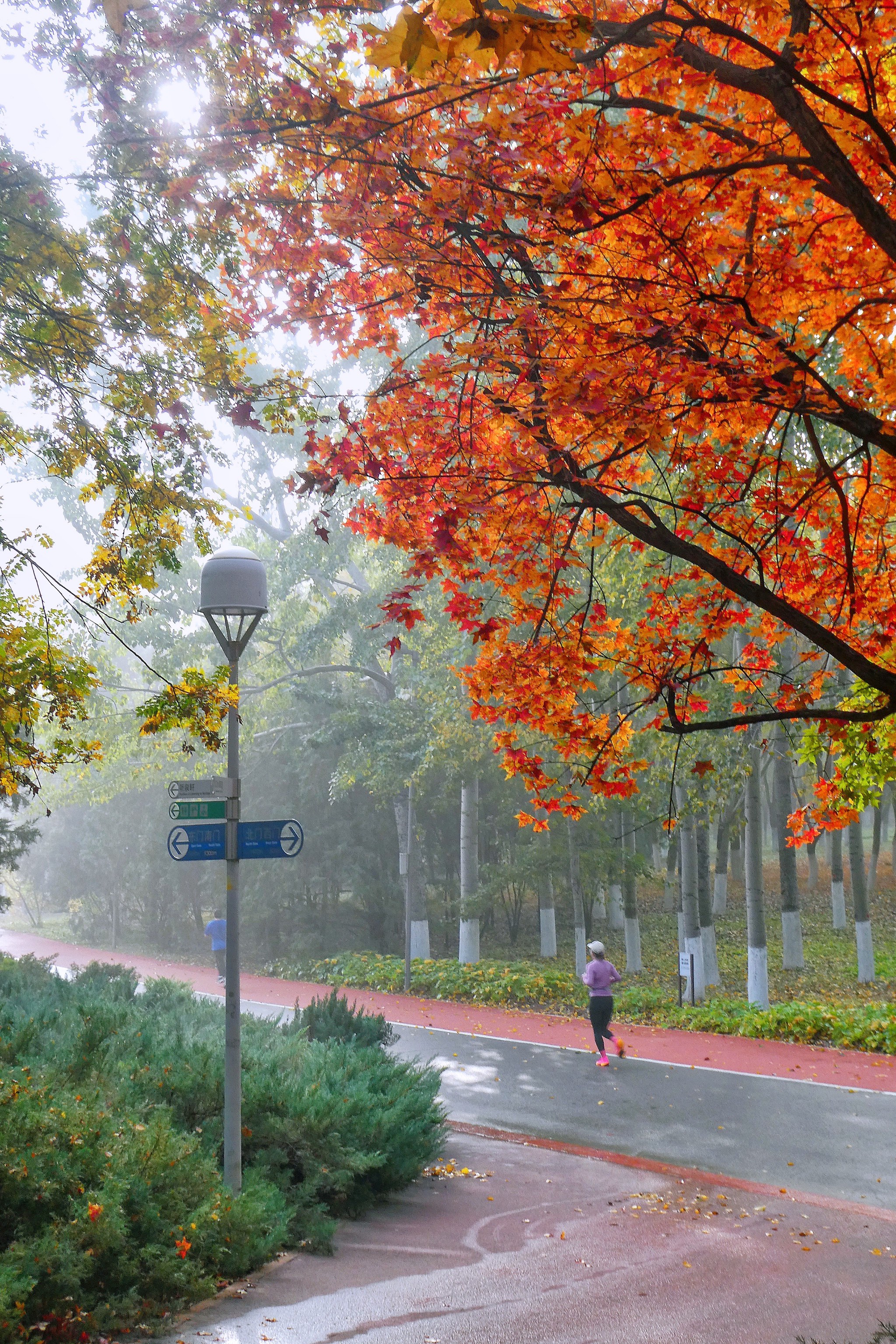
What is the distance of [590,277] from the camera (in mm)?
5098

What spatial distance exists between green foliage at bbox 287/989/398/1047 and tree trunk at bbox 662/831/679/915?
19524 millimetres

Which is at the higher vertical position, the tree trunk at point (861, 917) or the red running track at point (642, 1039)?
the tree trunk at point (861, 917)

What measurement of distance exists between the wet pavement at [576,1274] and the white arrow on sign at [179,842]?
2.57 metres

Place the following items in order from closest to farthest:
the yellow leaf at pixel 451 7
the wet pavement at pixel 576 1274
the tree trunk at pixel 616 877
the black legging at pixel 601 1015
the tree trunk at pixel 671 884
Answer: the yellow leaf at pixel 451 7, the wet pavement at pixel 576 1274, the black legging at pixel 601 1015, the tree trunk at pixel 616 877, the tree trunk at pixel 671 884

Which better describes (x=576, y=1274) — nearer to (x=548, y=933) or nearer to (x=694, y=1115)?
(x=694, y=1115)

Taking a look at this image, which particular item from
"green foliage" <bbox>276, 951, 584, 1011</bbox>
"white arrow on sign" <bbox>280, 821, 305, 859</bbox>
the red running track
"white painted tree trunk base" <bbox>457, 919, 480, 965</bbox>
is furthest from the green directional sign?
"white painted tree trunk base" <bbox>457, 919, 480, 965</bbox>

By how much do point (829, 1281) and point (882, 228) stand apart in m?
6.02

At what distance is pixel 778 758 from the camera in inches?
709

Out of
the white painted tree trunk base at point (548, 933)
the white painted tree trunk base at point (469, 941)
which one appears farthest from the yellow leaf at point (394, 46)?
the white painted tree trunk base at point (548, 933)

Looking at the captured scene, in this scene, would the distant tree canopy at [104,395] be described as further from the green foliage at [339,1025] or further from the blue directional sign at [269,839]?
the green foliage at [339,1025]

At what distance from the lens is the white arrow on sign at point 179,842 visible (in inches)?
265

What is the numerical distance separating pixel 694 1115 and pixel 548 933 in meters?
14.7

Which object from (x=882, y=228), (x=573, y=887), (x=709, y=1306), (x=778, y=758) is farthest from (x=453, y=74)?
(x=573, y=887)

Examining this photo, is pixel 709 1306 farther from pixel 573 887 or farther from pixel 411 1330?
pixel 573 887
